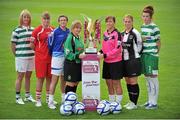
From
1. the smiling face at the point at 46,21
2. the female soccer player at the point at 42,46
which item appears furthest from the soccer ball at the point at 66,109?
the smiling face at the point at 46,21

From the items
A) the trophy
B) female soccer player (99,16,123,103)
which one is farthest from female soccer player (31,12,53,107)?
female soccer player (99,16,123,103)

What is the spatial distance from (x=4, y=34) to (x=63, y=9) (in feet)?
31.9

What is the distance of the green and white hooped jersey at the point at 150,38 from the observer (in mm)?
9828

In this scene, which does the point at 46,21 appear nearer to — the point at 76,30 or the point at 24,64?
the point at 76,30

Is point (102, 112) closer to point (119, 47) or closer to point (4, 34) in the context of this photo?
point (119, 47)

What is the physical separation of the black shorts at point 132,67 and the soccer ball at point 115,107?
0.61 m

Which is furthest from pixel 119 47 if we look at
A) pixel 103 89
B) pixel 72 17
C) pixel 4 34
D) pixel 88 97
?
pixel 72 17

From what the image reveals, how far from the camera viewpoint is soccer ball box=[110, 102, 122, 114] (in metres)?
9.47

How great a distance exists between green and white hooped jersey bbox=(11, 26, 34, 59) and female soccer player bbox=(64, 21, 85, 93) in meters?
0.94

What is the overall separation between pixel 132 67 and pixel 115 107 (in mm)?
775

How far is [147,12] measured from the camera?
9.81m

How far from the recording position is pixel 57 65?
9758 millimetres

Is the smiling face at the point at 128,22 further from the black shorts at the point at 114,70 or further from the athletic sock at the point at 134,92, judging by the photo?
the athletic sock at the point at 134,92

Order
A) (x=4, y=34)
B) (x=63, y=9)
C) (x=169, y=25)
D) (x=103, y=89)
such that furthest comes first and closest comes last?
(x=63, y=9)
(x=169, y=25)
(x=4, y=34)
(x=103, y=89)
